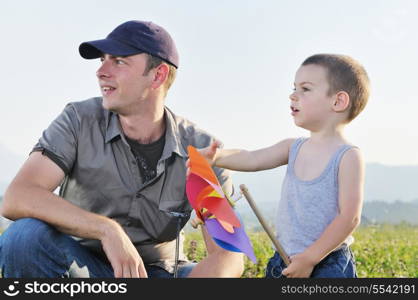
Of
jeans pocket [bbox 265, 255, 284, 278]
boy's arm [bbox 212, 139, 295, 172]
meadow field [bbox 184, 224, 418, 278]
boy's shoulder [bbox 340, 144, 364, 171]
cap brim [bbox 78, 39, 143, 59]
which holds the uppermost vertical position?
cap brim [bbox 78, 39, 143, 59]

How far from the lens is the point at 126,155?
3957 mm

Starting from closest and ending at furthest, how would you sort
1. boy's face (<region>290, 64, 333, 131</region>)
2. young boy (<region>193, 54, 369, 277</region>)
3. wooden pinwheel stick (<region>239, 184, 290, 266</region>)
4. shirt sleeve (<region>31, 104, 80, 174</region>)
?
wooden pinwheel stick (<region>239, 184, 290, 266</region>) < young boy (<region>193, 54, 369, 277</region>) < boy's face (<region>290, 64, 333, 131</region>) < shirt sleeve (<region>31, 104, 80, 174</region>)

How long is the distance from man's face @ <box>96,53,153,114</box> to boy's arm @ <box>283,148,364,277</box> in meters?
1.43

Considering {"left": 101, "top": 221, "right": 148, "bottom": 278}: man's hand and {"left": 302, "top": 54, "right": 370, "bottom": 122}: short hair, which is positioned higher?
{"left": 302, "top": 54, "right": 370, "bottom": 122}: short hair

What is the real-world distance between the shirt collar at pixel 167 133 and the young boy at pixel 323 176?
523mm

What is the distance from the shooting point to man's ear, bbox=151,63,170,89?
4.20 meters

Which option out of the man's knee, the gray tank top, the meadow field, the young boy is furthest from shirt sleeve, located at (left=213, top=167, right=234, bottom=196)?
the meadow field

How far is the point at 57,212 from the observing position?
11.5ft

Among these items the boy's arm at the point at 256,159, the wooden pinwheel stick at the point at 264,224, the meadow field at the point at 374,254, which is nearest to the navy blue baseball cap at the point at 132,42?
the boy's arm at the point at 256,159

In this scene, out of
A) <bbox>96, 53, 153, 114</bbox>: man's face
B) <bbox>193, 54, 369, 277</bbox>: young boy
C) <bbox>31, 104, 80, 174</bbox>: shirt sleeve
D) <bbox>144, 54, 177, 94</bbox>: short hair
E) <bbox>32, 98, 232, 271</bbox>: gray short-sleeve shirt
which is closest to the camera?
<bbox>193, 54, 369, 277</bbox>: young boy

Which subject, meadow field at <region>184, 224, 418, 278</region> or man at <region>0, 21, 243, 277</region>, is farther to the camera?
meadow field at <region>184, 224, 418, 278</region>

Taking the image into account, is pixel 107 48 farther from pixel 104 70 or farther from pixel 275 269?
pixel 275 269

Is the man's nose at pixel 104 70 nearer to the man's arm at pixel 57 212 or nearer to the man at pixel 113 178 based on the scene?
the man at pixel 113 178

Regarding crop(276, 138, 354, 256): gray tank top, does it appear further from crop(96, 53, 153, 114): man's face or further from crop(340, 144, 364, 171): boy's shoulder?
crop(96, 53, 153, 114): man's face
